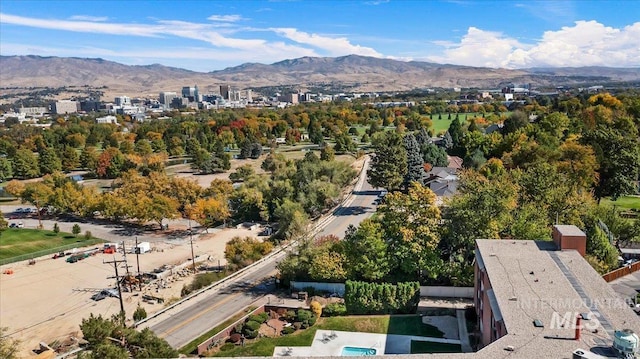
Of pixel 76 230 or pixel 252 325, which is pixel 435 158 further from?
pixel 252 325

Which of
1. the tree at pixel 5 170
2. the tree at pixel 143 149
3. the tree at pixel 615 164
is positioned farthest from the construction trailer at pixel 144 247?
the tree at pixel 5 170

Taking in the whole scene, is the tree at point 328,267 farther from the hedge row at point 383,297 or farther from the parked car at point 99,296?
the parked car at point 99,296

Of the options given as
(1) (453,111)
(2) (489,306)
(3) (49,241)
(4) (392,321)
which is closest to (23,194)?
(3) (49,241)

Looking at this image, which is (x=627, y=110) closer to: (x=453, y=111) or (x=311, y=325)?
(x=311, y=325)

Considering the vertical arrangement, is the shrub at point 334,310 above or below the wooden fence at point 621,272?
below

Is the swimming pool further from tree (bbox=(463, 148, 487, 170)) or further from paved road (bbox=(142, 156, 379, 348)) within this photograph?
tree (bbox=(463, 148, 487, 170))
